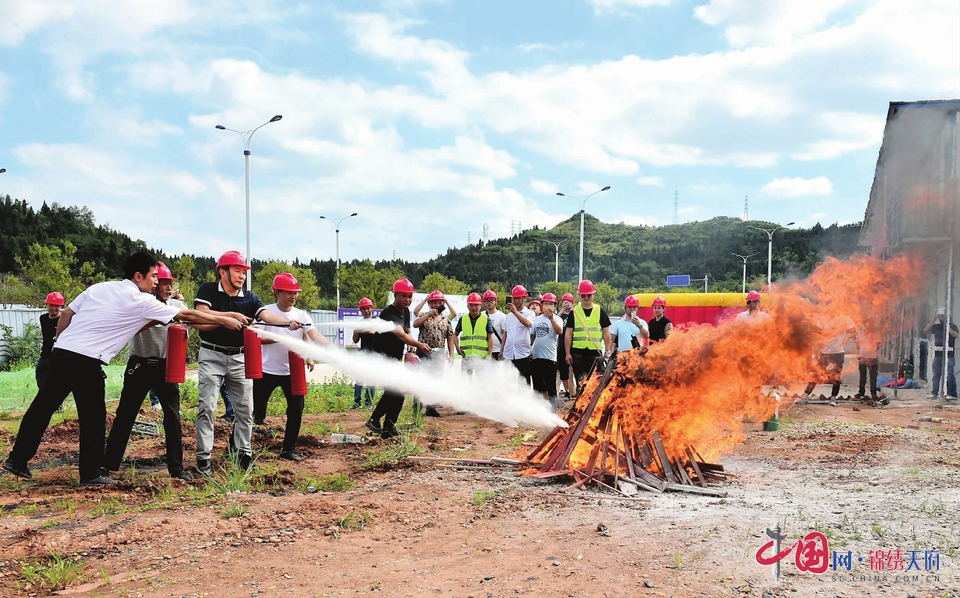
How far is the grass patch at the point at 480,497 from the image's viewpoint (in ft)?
18.4

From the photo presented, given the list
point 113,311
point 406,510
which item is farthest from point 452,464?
point 113,311

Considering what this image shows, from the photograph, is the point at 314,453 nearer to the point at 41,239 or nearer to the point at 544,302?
the point at 544,302

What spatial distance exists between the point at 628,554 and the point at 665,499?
1.69 meters

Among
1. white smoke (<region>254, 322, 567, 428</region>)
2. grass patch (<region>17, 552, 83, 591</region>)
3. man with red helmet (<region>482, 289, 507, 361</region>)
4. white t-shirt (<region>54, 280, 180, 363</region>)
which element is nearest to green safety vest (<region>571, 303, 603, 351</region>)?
man with red helmet (<region>482, 289, 507, 361</region>)

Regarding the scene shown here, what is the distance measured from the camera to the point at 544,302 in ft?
39.9

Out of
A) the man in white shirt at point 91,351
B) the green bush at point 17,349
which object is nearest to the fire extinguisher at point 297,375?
the man in white shirt at point 91,351

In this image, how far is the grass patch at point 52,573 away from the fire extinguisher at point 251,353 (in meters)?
2.42

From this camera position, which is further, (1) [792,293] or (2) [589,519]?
(1) [792,293]

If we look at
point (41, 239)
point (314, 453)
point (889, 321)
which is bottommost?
point (314, 453)

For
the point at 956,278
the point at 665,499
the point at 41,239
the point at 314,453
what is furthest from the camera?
the point at 41,239

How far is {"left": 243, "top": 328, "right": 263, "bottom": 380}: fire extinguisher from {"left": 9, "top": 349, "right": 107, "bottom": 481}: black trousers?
4.05 feet

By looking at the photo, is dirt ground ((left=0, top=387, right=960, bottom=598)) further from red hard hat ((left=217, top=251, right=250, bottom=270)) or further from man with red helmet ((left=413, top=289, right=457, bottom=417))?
man with red helmet ((left=413, top=289, right=457, bottom=417))

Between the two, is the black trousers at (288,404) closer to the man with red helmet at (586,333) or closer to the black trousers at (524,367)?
the black trousers at (524,367)

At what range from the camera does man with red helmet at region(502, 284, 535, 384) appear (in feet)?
36.4
